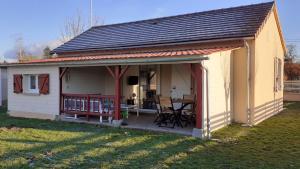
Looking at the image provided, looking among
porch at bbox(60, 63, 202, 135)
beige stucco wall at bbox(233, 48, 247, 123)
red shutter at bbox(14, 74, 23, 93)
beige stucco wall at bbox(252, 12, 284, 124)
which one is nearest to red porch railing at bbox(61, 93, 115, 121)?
porch at bbox(60, 63, 202, 135)

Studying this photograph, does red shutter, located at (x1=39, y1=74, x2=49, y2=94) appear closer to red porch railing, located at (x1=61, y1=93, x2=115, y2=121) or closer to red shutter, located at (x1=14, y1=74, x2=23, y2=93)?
red porch railing, located at (x1=61, y1=93, x2=115, y2=121)

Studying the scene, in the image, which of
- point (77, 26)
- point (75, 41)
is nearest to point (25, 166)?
point (75, 41)

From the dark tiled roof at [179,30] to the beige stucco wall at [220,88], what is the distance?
4.84 feet

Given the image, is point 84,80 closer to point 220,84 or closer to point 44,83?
point 44,83

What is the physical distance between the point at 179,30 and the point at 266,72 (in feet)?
14.4

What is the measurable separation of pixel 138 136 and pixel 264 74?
22.8 ft

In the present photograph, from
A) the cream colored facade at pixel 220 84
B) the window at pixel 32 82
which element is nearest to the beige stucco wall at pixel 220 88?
the cream colored facade at pixel 220 84

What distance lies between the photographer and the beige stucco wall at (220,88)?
10.0 meters

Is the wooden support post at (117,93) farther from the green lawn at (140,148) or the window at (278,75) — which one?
the window at (278,75)

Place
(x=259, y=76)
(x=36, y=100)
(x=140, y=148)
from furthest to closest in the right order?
(x=36, y=100) < (x=259, y=76) < (x=140, y=148)

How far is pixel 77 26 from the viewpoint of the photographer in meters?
38.2

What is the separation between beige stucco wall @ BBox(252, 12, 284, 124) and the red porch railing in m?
5.48

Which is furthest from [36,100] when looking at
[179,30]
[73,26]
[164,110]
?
[73,26]

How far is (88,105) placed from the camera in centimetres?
1206
